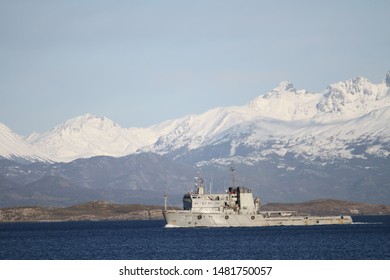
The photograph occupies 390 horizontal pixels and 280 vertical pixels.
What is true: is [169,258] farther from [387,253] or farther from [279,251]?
[387,253]

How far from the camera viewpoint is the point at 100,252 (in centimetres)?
16325

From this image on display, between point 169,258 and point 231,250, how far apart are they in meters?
17.8

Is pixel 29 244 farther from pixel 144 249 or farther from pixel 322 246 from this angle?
pixel 322 246
